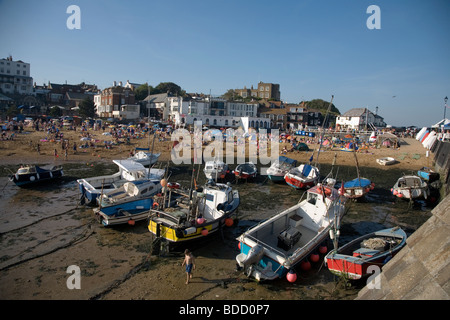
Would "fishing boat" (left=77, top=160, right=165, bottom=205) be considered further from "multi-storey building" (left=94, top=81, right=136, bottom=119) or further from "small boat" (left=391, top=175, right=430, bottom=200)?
"multi-storey building" (left=94, top=81, right=136, bottom=119)

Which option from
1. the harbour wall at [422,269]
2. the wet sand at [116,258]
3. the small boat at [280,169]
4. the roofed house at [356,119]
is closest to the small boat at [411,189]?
the wet sand at [116,258]

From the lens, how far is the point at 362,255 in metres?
10.8

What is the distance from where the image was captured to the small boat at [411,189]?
2145 cm

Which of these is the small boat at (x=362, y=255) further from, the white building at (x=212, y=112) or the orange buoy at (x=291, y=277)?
the white building at (x=212, y=112)

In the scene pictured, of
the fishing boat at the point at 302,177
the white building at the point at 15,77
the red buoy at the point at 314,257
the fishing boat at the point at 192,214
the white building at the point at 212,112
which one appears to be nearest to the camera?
the red buoy at the point at 314,257

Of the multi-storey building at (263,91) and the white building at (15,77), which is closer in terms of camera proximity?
the white building at (15,77)

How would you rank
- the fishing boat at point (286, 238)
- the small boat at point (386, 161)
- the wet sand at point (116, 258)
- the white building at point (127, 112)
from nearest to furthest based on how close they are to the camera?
the wet sand at point (116, 258) → the fishing boat at point (286, 238) → the small boat at point (386, 161) → the white building at point (127, 112)

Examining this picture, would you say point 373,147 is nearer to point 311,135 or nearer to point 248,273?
point 311,135

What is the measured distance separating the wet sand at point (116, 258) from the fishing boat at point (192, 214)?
1.06 metres

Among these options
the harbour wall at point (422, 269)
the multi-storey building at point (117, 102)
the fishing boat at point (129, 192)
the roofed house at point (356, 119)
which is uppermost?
the multi-storey building at point (117, 102)

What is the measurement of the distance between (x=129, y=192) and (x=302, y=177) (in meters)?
15.4

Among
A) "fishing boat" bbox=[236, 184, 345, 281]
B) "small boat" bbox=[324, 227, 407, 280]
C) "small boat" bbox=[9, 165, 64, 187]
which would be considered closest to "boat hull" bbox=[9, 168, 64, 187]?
"small boat" bbox=[9, 165, 64, 187]

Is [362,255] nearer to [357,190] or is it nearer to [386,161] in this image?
[357,190]
